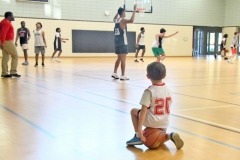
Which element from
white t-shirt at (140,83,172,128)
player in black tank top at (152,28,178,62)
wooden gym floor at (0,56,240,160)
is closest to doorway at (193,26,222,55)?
player in black tank top at (152,28,178,62)

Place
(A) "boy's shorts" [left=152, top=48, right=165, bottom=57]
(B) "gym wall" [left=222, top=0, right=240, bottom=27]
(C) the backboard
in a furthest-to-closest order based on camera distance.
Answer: (B) "gym wall" [left=222, top=0, right=240, bottom=27], (C) the backboard, (A) "boy's shorts" [left=152, top=48, right=165, bottom=57]

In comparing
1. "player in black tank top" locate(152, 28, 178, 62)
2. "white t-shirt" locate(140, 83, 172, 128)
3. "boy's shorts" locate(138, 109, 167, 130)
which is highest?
"player in black tank top" locate(152, 28, 178, 62)

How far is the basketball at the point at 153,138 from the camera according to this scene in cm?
275

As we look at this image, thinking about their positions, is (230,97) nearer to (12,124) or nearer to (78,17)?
(12,124)

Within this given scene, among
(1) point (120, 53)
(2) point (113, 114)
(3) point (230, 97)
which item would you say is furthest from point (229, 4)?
(2) point (113, 114)

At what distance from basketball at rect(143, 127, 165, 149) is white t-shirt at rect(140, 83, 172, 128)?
0.15 feet

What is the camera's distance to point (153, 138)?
2.74 meters

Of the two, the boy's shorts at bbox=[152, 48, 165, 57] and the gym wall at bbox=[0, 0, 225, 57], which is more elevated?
the gym wall at bbox=[0, 0, 225, 57]

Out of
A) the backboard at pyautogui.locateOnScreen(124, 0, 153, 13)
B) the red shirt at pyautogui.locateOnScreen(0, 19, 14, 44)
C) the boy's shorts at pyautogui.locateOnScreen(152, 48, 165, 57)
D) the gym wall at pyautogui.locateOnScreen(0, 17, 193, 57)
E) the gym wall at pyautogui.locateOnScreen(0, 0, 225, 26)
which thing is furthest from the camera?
the backboard at pyautogui.locateOnScreen(124, 0, 153, 13)

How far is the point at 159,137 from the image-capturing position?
2.77 m

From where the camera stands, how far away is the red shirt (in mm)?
8125

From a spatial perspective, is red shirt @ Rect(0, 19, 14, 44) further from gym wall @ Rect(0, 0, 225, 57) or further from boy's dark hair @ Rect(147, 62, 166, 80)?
gym wall @ Rect(0, 0, 225, 57)

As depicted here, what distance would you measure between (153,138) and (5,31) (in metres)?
6.56

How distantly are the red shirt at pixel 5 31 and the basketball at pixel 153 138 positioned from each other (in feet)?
21.0
